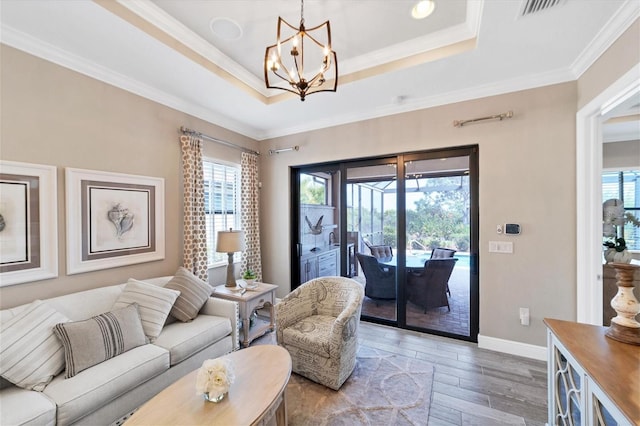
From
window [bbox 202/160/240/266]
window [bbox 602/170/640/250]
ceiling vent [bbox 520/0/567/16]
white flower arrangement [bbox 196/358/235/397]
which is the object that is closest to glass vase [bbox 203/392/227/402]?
white flower arrangement [bbox 196/358/235/397]

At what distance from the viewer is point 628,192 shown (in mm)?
4398

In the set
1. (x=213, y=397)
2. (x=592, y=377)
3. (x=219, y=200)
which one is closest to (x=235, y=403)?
(x=213, y=397)

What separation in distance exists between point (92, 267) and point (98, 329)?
801mm

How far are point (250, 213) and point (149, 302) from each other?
199cm

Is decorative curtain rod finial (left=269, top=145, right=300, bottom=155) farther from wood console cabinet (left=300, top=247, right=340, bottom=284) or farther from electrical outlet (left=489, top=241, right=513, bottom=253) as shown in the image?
electrical outlet (left=489, top=241, right=513, bottom=253)

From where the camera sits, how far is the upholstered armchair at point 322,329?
2.19m

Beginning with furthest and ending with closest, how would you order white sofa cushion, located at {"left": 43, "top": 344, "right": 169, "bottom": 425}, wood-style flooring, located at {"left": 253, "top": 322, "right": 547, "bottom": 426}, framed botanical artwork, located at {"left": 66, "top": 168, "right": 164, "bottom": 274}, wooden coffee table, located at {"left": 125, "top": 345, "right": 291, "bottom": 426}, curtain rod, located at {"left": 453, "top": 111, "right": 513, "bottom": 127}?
curtain rod, located at {"left": 453, "top": 111, "right": 513, "bottom": 127}
framed botanical artwork, located at {"left": 66, "top": 168, "right": 164, "bottom": 274}
wood-style flooring, located at {"left": 253, "top": 322, "right": 547, "bottom": 426}
white sofa cushion, located at {"left": 43, "top": 344, "right": 169, "bottom": 425}
wooden coffee table, located at {"left": 125, "top": 345, "right": 291, "bottom": 426}

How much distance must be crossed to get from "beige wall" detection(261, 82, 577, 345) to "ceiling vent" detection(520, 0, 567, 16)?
1.13 meters

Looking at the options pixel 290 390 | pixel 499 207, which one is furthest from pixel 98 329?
pixel 499 207

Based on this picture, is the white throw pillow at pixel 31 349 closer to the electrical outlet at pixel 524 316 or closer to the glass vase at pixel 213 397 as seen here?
the glass vase at pixel 213 397

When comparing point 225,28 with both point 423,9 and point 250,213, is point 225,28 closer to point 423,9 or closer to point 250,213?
point 423,9

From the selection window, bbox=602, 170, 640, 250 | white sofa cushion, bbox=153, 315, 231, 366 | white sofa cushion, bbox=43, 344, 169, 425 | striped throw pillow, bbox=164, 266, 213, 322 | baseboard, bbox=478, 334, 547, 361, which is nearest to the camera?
white sofa cushion, bbox=43, 344, 169, 425

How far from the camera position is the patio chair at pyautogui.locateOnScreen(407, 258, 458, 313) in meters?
3.29

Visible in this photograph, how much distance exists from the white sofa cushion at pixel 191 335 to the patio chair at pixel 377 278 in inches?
77.7
